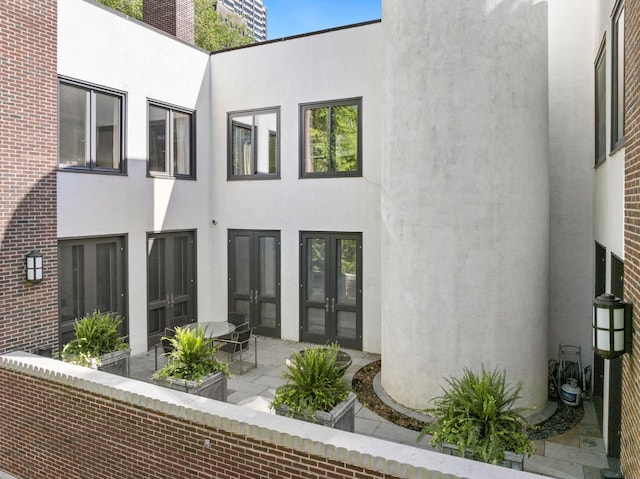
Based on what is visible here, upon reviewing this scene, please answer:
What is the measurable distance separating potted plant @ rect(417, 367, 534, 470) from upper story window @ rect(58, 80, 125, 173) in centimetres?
724

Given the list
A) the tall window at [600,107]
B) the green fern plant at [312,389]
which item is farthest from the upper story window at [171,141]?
the tall window at [600,107]

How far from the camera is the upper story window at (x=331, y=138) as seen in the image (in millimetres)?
9367

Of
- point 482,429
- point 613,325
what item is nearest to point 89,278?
point 482,429

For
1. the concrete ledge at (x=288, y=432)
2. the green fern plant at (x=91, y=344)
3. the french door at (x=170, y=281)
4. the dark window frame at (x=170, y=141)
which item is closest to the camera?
the concrete ledge at (x=288, y=432)

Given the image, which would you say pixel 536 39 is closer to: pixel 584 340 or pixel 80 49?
pixel 584 340

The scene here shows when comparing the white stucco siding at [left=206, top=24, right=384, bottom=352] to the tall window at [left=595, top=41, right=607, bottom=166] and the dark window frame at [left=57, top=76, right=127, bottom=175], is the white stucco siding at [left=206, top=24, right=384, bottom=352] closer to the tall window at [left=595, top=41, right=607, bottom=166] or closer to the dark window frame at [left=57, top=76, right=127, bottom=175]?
the dark window frame at [left=57, top=76, right=127, bottom=175]

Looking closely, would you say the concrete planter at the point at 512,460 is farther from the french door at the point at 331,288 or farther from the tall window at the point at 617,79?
the french door at the point at 331,288

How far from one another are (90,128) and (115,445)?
5.83 metres

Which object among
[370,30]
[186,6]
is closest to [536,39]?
[370,30]

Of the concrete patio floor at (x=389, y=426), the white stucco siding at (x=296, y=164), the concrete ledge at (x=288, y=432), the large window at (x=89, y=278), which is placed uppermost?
the white stucco siding at (x=296, y=164)

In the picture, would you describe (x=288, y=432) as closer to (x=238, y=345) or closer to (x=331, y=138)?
(x=238, y=345)

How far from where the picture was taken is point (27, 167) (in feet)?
22.1

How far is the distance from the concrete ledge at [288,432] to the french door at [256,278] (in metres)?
5.39

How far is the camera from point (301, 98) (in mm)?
9828
